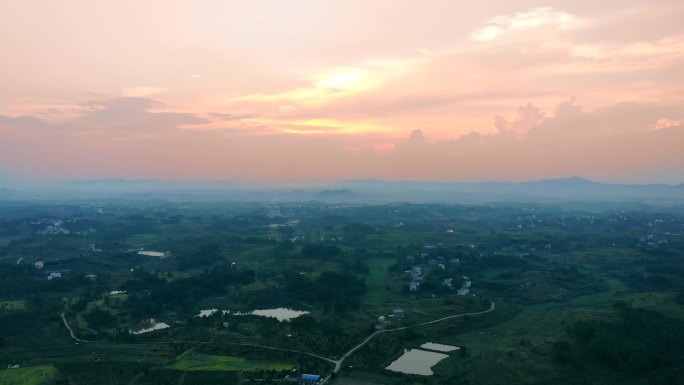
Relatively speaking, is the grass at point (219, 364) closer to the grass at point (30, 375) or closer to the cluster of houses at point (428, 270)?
the grass at point (30, 375)

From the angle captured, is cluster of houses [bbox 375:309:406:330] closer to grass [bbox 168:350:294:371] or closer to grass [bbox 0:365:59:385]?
grass [bbox 168:350:294:371]

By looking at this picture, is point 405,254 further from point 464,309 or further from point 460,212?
point 460,212

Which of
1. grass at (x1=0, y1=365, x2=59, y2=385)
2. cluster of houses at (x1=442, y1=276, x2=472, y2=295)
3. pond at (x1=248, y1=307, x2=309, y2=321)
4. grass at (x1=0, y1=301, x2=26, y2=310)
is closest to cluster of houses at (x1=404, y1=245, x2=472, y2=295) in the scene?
cluster of houses at (x1=442, y1=276, x2=472, y2=295)

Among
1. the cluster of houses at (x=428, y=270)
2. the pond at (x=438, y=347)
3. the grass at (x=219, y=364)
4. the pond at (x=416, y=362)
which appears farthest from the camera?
the cluster of houses at (x=428, y=270)

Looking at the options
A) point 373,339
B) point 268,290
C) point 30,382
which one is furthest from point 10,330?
point 373,339

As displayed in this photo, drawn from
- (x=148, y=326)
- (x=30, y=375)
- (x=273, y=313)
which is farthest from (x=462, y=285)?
(x=30, y=375)

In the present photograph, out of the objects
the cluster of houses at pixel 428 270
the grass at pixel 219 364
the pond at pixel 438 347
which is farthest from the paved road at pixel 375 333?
the cluster of houses at pixel 428 270

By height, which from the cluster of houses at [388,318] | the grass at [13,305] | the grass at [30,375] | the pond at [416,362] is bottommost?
the grass at [30,375]
